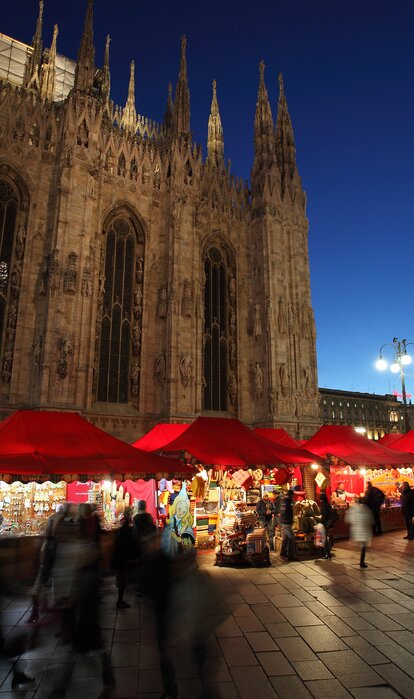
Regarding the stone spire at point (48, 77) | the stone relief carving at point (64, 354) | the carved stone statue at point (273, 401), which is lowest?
the carved stone statue at point (273, 401)

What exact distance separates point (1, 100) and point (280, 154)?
18.0 meters

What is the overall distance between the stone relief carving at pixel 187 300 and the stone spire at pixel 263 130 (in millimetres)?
11592

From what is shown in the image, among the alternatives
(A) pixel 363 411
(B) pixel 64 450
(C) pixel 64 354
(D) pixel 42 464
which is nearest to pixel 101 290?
(C) pixel 64 354

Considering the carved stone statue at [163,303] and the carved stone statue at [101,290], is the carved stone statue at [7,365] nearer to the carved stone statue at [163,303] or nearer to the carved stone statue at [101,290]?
the carved stone statue at [101,290]

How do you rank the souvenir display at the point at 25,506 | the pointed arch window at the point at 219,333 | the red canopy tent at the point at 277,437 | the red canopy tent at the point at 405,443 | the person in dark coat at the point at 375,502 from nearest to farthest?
the souvenir display at the point at 25,506 → the person in dark coat at the point at 375,502 → the red canopy tent at the point at 277,437 → the red canopy tent at the point at 405,443 → the pointed arch window at the point at 219,333

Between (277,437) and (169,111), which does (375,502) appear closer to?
(277,437)

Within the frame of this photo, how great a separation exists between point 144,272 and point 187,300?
115 inches

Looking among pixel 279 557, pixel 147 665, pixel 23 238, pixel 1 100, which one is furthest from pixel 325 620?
pixel 1 100

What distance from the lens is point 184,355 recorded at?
23625 millimetres

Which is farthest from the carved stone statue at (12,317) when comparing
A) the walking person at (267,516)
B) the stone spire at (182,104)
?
the stone spire at (182,104)

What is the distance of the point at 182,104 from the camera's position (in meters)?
27.8

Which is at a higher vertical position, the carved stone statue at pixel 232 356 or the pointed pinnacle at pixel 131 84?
the pointed pinnacle at pixel 131 84

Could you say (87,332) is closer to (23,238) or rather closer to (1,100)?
(23,238)

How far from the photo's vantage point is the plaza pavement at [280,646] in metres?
5.33
